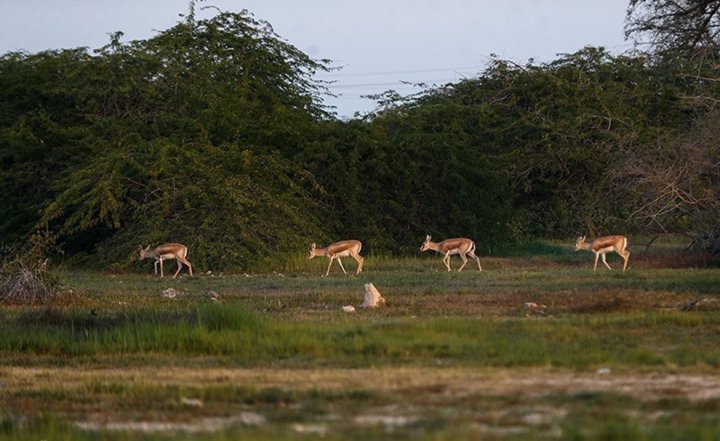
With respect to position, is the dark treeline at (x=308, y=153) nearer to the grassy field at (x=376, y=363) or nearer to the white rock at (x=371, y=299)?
the grassy field at (x=376, y=363)

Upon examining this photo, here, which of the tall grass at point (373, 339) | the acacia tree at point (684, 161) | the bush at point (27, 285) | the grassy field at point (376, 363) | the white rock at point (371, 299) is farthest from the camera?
the acacia tree at point (684, 161)

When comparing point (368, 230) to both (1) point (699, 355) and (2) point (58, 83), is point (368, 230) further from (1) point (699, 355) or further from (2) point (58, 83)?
(1) point (699, 355)

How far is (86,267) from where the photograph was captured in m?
33.2

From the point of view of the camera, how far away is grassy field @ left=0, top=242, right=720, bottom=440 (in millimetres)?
9688

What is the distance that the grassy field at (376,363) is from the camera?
9.69 m

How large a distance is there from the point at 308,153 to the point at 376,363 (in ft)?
74.1

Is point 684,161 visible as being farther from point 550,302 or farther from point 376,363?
point 376,363

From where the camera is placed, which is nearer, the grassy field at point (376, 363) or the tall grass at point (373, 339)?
the grassy field at point (376, 363)

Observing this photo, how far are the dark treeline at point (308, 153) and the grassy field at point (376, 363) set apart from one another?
7253 mm

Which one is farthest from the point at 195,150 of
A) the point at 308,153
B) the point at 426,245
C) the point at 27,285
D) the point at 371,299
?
the point at 371,299

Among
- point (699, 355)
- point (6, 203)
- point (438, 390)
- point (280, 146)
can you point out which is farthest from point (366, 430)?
point (6, 203)

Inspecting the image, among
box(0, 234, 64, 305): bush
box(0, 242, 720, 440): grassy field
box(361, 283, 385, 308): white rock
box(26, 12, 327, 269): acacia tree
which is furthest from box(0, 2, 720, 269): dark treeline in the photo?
box(361, 283, 385, 308): white rock

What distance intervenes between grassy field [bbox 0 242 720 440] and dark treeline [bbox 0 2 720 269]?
7253mm

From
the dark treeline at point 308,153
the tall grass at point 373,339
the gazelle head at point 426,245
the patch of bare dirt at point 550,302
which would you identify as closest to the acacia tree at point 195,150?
the dark treeline at point 308,153
